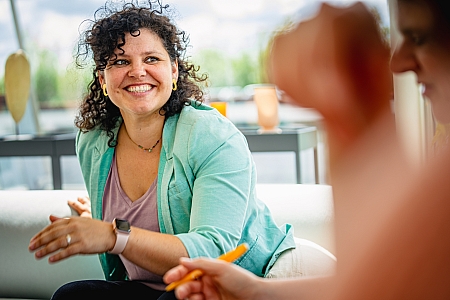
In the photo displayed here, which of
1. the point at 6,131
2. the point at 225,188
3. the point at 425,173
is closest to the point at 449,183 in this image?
the point at 425,173

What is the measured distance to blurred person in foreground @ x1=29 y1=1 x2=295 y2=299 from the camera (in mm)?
1392

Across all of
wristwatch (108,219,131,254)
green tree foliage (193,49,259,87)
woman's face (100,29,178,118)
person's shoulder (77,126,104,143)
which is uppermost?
green tree foliage (193,49,259,87)

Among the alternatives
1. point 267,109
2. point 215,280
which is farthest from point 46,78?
point 215,280

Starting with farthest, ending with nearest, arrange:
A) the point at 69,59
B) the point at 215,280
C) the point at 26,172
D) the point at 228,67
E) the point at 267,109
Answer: the point at 26,172 → the point at 69,59 → the point at 228,67 → the point at 267,109 → the point at 215,280

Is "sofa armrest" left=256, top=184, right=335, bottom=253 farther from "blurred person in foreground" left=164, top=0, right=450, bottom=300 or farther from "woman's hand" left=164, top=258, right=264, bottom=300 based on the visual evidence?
"blurred person in foreground" left=164, top=0, right=450, bottom=300

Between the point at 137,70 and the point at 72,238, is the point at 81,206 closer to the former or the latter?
the point at 137,70

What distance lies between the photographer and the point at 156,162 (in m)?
1.65

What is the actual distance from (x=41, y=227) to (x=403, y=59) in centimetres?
172

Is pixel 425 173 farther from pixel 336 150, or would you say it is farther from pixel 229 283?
pixel 229 283

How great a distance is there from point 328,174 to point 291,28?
0.37ft

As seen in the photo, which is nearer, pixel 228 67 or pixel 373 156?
pixel 373 156

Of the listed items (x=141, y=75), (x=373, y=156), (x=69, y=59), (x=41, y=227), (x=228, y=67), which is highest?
(x=69, y=59)

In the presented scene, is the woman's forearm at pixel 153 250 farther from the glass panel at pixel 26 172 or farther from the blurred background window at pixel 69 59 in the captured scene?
the glass panel at pixel 26 172

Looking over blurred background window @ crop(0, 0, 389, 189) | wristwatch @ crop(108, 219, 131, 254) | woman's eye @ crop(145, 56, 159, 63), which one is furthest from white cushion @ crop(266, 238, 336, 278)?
blurred background window @ crop(0, 0, 389, 189)
